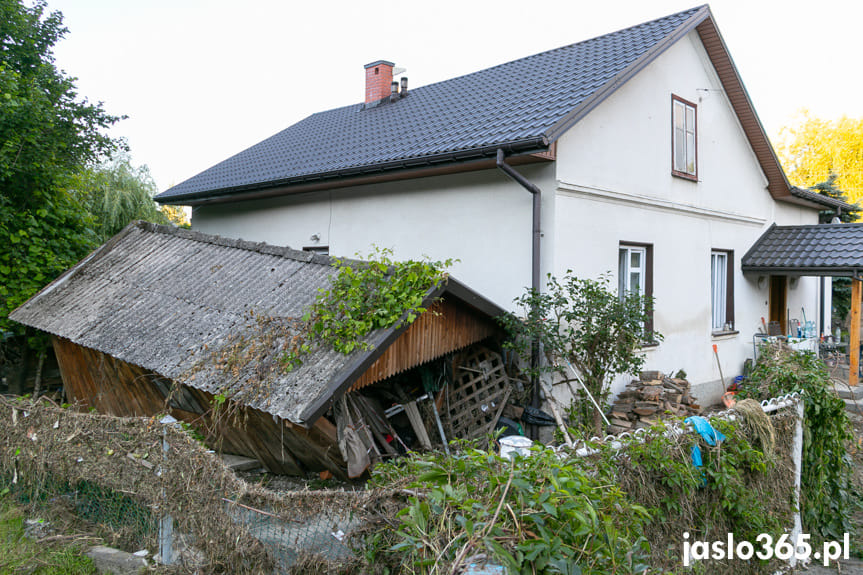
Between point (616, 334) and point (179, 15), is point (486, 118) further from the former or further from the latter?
point (179, 15)

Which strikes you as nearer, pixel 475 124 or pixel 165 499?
pixel 165 499

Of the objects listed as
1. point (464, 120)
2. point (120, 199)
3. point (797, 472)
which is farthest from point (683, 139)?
point (120, 199)

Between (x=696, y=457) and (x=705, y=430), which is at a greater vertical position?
(x=705, y=430)

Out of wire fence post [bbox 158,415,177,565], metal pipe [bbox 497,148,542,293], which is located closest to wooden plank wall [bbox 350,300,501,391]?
metal pipe [bbox 497,148,542,293]

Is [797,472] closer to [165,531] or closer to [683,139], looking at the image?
[165,531]

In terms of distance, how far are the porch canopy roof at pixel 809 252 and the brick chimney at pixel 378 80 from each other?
395 inches

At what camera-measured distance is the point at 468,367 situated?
8.07 m

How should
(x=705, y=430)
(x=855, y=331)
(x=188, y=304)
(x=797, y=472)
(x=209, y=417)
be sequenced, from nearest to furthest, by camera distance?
(x=705, y=430) → (x=797, y=472) → (x=209, y=417) → (x=188, y=304) → (x=855, y=331)

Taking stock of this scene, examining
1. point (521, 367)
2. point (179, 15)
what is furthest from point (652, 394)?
point (179, 15)

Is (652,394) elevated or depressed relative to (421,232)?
depressed

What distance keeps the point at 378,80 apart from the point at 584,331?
11.0 metres

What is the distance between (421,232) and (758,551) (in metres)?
6.84

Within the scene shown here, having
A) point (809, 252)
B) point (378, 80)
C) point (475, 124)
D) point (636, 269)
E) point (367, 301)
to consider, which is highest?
point (378, 80)

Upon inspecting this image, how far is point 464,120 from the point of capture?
10750 millimetres
